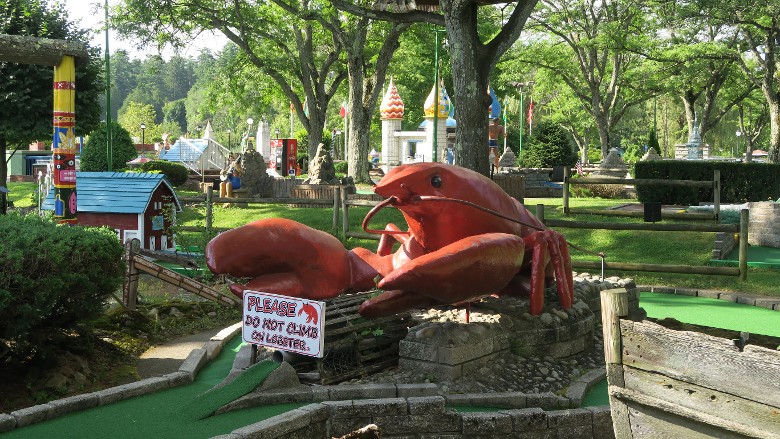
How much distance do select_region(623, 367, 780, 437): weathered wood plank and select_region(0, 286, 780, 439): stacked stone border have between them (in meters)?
2.39

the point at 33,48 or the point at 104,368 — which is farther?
the point at 33,48

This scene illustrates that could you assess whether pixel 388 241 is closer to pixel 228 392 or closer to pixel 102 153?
pixel 228 392

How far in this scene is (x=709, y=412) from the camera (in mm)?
3713

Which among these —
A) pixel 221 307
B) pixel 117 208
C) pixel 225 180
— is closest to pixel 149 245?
pixel 117 208

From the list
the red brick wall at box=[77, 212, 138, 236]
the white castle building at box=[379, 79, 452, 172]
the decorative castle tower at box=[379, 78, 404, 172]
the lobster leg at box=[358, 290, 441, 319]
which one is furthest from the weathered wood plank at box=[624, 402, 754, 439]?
the decorative castle tower at box=[379, 78, 404, 172]

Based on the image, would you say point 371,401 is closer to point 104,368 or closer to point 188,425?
point 188,425

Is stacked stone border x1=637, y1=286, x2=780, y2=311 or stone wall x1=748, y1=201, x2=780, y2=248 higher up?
stone wall x1=748, y1=201, x2=780, y2=248

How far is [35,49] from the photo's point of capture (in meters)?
10.2

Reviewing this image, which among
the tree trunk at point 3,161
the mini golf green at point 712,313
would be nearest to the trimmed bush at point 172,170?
the tree trunk at point 3,161

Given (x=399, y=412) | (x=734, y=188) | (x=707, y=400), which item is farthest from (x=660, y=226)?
(x=734, y=188)

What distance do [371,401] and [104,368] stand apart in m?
2.85

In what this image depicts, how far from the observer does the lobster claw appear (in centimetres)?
641

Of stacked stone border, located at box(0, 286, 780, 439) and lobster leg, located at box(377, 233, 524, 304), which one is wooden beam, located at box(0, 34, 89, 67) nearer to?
stacked stone border, located at box(0, 286, 780, 439)

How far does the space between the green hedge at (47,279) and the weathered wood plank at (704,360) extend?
15.3 feet
